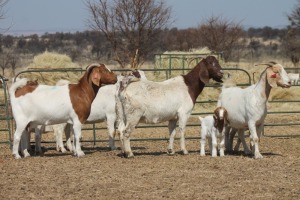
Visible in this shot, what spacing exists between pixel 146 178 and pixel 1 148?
616 centimetres

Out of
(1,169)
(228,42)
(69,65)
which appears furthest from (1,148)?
(228,42)

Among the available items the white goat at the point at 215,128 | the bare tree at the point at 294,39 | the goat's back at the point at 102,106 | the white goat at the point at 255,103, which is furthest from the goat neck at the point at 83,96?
the bare tree at the point at 294,39

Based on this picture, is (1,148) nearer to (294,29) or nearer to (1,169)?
(1,169)

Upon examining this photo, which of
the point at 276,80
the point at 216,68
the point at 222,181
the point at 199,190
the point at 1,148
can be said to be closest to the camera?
the point at 199,190

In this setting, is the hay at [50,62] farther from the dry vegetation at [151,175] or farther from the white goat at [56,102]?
the white goat at [56,102]

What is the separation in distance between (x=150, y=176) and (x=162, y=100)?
2700 mm

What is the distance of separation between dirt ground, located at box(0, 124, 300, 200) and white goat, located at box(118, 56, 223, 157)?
0.68 metres

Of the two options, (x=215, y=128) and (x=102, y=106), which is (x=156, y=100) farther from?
(x=102, y=106)

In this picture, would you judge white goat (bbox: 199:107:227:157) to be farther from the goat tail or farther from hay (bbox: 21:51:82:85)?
hay (bbox: 21:51:82:85)

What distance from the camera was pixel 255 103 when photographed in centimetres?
1301

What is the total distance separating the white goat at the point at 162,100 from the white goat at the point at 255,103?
0.86 metres

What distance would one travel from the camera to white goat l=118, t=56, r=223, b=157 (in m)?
13.2

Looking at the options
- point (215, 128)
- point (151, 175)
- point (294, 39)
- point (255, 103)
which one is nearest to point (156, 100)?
point (215, 128)

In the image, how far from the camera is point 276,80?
13.0m
